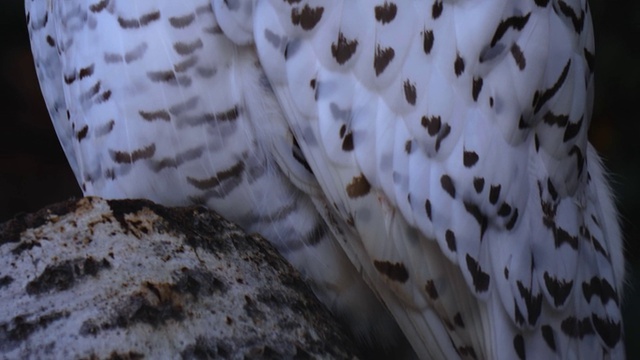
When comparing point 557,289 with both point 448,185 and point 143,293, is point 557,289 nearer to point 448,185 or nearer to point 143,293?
point 448,185

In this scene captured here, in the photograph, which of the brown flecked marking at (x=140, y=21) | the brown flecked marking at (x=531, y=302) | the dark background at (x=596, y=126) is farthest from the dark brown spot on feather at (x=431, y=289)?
the dark background at (x=596, y=126)

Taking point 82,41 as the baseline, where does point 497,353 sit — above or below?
below

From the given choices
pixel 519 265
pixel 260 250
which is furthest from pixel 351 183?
pixel 519 265

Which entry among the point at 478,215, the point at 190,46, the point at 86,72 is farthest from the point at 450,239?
the point at 86,72

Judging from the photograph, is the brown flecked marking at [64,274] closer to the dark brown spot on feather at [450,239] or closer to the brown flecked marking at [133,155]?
the brown flecked marking at [133,155]

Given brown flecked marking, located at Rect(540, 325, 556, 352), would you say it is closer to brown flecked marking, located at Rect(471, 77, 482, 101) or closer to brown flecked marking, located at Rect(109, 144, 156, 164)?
brown flecked marking, located at Rect(471, 77, 482, 101)

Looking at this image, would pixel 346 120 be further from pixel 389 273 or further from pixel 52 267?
pixel 52 267
